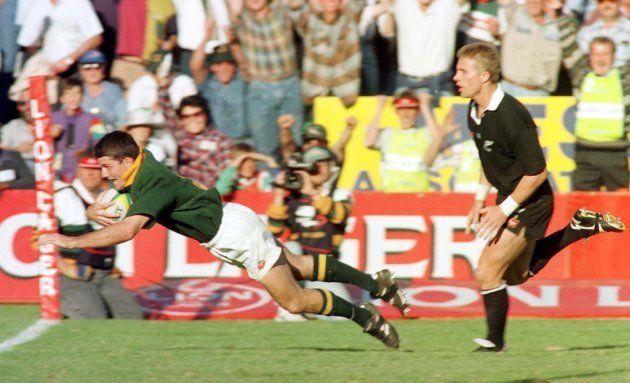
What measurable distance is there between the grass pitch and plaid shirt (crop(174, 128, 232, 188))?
2.28 meters

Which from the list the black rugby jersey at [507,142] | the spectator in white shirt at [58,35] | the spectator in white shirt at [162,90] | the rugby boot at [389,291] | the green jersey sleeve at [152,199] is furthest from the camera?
the spectator in white shirt at [58,35]

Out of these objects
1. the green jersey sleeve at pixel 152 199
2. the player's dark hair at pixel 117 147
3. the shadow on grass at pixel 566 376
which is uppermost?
the player's dark hair at pixel 117 147

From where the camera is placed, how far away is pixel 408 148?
11.9 metres

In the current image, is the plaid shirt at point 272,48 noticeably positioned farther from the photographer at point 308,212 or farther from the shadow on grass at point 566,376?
the shadow on grass at point 566,376

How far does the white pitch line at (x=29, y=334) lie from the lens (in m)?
8.52

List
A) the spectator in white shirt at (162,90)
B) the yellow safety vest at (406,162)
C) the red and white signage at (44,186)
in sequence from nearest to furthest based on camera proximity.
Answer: the red and white signage at (44,186), the yellow safety vest at (406,162), the spectator in white shirt at (162,90)

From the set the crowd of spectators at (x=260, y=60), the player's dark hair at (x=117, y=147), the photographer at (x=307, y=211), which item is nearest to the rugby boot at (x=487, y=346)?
the photographer at (x=307, y=211)

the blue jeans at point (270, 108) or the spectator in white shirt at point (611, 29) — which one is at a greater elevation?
the spectator in white shirt at point (611, 29)

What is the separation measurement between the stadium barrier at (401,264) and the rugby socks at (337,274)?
7.37 ft

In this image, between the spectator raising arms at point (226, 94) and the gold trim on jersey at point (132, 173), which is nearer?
the gold trim on jersey at point (132, 173)

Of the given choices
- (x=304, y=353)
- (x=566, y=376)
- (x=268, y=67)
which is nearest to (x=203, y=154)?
(x=268, y=67)

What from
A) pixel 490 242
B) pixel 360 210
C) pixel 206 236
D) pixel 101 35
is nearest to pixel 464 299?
pixel 360 210

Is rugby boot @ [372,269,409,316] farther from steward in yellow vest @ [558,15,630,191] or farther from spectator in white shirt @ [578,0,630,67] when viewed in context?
spectator in white shirt @ [578,0,630,67]

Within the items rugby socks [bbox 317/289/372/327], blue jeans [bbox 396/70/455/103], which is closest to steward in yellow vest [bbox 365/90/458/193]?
blue jeans [bbox 396/70/455/103]
